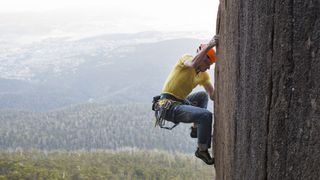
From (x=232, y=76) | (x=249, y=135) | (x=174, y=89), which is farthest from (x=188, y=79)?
(x=249, y=135)

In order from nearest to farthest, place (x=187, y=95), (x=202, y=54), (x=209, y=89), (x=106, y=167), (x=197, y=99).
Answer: (x=202, y=54)
(x=187, y=95)
(x=209, y=89)
(x=197, y=99)
(x=106, y=167)

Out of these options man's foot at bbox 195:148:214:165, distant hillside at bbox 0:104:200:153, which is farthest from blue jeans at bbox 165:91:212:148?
distant hillside at bbox 0:104:200:153

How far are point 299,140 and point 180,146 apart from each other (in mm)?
182120

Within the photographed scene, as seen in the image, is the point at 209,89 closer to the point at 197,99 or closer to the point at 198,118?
the point at 197,99

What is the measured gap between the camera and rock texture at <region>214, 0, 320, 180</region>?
13.3 feet

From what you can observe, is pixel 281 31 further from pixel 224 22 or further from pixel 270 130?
pixel 224 22

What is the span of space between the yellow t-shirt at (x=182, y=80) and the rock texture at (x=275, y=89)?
2.48m

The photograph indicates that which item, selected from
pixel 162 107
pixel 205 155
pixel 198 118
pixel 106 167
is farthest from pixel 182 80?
pixel 106 167

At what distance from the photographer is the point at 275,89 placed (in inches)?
181

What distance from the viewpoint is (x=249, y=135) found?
5.29m

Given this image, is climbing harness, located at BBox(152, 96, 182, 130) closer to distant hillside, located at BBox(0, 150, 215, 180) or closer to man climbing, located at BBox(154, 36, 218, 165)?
man climbing, located at BBox(154, 36, 218, 165)

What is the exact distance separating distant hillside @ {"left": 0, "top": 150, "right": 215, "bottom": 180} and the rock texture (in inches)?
2890

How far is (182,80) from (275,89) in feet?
13.7

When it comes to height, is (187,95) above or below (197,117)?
above
